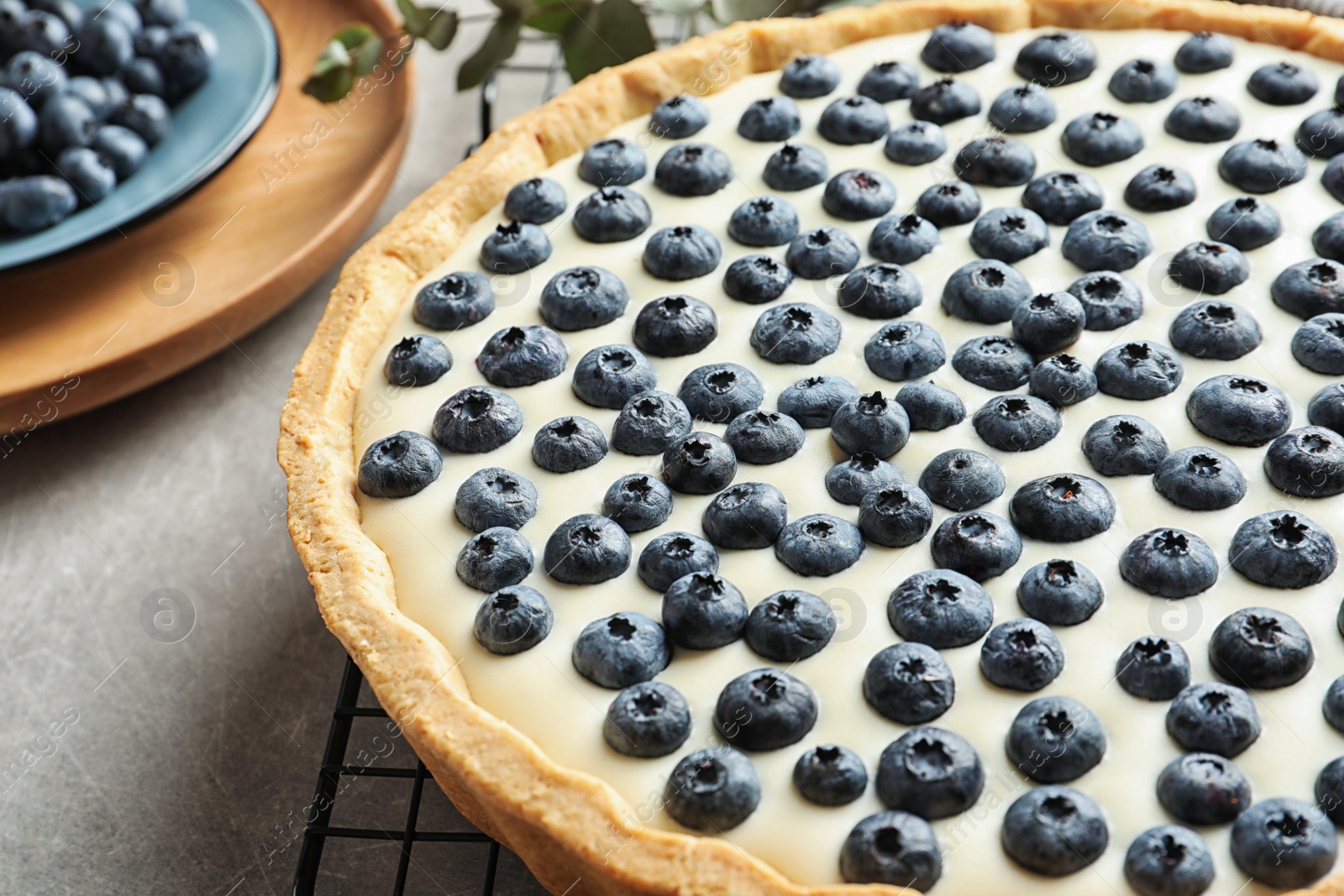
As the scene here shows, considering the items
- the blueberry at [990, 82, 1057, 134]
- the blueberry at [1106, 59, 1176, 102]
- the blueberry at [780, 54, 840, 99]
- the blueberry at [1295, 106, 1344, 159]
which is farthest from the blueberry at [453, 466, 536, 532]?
the blueberry at [1295, 106, 1344, 159]

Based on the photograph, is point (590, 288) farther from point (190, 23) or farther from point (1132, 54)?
point (190, 23)

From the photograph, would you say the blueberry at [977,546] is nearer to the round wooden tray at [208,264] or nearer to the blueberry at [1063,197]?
the blueberry at [1063,197]

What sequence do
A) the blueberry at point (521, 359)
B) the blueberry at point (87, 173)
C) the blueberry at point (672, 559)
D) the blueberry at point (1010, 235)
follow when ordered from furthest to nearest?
the blueberry at point (87, 173) < the blueberry at point (1010, 235) < the blueberry at point (521, 359) < the blueberry at point (672, 559)

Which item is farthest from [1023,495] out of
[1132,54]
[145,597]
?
[145,597]

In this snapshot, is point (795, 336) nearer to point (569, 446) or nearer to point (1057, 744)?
point (569, 446)

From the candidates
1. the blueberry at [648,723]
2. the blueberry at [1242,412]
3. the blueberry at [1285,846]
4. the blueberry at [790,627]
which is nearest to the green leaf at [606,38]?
the blueberry at [1242,412]

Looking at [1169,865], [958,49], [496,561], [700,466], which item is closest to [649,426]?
[700,466]

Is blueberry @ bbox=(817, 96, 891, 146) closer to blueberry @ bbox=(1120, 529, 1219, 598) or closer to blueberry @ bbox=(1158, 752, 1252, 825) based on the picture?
blueberry @ bbox=(1120, 529, 1219, 598)
